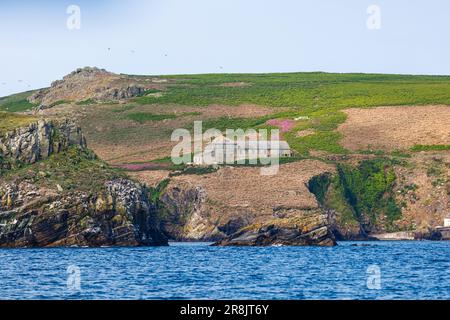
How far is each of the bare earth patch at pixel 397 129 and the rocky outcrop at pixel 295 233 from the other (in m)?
69.1

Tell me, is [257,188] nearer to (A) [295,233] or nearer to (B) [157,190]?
(B) [157,190]

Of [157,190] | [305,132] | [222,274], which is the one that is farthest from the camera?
[305,132]

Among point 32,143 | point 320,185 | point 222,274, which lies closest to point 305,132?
point 320,185

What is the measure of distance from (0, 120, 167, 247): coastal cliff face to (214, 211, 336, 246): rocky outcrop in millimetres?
10479

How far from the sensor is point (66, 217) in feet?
327

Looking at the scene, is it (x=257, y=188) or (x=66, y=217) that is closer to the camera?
(x=66, y=217)

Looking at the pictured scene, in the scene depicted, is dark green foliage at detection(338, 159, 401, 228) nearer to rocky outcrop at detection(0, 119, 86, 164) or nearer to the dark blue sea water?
rocky outcrop at detection(0, 119, 86, 164)

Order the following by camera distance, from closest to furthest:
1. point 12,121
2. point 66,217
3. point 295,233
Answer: point 66,217, point 295,233, point 12,121

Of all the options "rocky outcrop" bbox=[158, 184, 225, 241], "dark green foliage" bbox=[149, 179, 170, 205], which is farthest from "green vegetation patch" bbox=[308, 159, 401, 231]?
"dark green foliage" bbox=[149, 179, 170, 205]

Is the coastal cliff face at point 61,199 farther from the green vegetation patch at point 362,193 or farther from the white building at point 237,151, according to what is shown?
the white building at point 237,151

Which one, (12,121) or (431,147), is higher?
(12,121)

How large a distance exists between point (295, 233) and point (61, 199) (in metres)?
23.8

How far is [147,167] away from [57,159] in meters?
55.6
